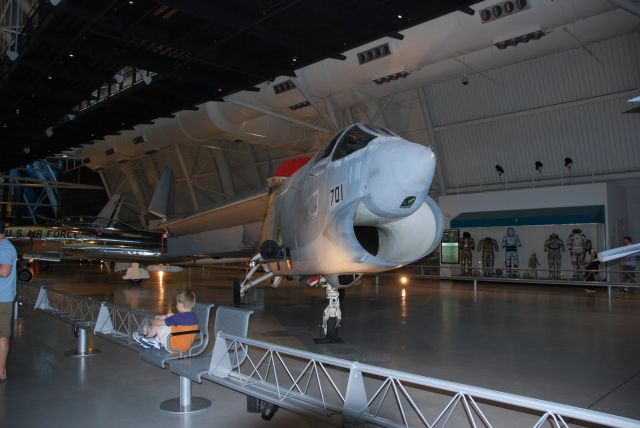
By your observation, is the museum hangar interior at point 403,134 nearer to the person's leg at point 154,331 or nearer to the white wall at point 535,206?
the white wall at point 535,206

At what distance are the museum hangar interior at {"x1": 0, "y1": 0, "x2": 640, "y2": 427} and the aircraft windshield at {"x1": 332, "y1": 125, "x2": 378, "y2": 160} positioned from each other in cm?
102

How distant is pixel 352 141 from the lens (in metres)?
6.44

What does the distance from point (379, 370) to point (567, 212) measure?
17.9m

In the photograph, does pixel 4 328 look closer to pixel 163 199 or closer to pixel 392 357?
pixel 392 357

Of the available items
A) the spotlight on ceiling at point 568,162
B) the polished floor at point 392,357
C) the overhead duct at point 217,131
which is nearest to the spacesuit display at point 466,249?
the spotlight on ceiling at point 568,162

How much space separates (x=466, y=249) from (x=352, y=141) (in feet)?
53.3

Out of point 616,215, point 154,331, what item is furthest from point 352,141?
point 616,215

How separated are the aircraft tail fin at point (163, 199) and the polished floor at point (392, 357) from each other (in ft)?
15.1

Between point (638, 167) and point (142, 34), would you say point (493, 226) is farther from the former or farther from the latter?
point (142, 34)

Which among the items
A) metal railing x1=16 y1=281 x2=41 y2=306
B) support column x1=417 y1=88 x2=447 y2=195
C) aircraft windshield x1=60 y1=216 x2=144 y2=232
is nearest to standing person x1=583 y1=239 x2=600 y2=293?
support column x1=417 y1=88 x2=447 y2=195

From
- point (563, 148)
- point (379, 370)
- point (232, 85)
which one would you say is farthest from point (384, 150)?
point (563, 148)

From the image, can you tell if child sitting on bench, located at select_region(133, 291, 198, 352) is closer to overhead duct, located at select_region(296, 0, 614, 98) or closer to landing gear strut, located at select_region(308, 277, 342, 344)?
landing gear strut, located at select_region(308, 277, 342, 344)

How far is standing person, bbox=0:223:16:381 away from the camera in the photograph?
5.30m

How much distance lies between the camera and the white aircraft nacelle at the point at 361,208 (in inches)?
219
